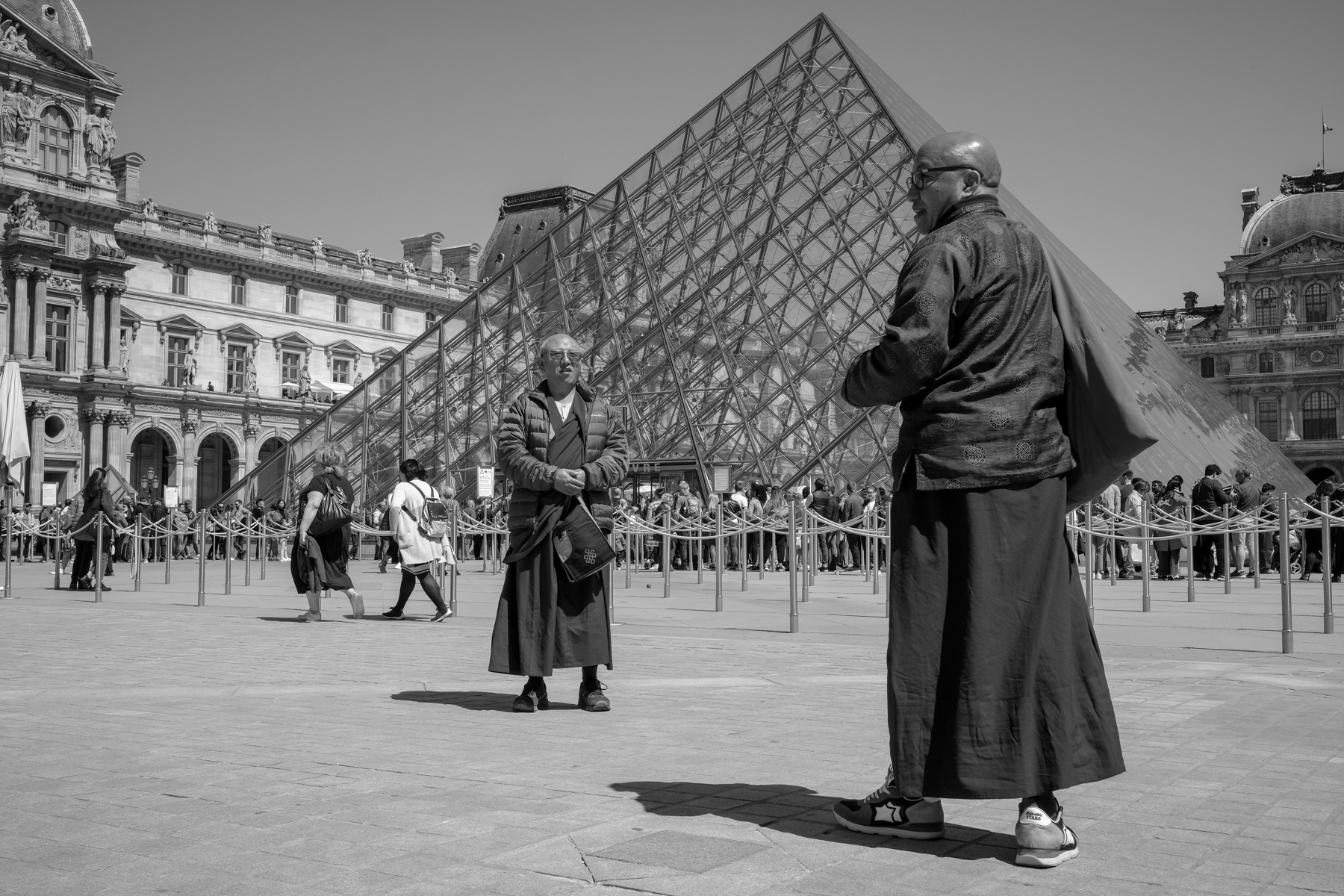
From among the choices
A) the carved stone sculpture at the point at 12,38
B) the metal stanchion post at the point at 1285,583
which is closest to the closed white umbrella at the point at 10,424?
the metal stanchion post at the point at 1285,583

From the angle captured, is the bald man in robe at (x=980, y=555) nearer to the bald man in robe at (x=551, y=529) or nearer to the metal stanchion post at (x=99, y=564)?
the bald man in robe at (x=551, y=529)

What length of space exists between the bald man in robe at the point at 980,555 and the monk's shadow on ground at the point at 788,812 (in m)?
0.06

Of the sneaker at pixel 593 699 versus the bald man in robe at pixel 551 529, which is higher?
the bald man in robe at pixel 551 529

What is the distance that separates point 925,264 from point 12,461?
15626 millimetres

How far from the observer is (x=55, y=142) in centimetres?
4038

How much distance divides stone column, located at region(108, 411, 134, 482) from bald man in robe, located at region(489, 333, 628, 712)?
131 feet

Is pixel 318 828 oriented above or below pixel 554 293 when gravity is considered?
below

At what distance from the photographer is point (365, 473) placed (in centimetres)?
2492

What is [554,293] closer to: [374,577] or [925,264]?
[374,577]

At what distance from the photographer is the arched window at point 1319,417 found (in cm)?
6700

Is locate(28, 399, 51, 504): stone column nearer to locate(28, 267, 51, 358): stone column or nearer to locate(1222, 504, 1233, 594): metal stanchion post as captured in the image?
locate(28, 267, 51, 358): stone column

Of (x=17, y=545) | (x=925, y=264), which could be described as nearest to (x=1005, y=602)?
(x=925, y=264)

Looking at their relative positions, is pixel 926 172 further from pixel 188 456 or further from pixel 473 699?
pixel 188 456

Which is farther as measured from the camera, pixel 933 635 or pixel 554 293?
pixel 554 293
